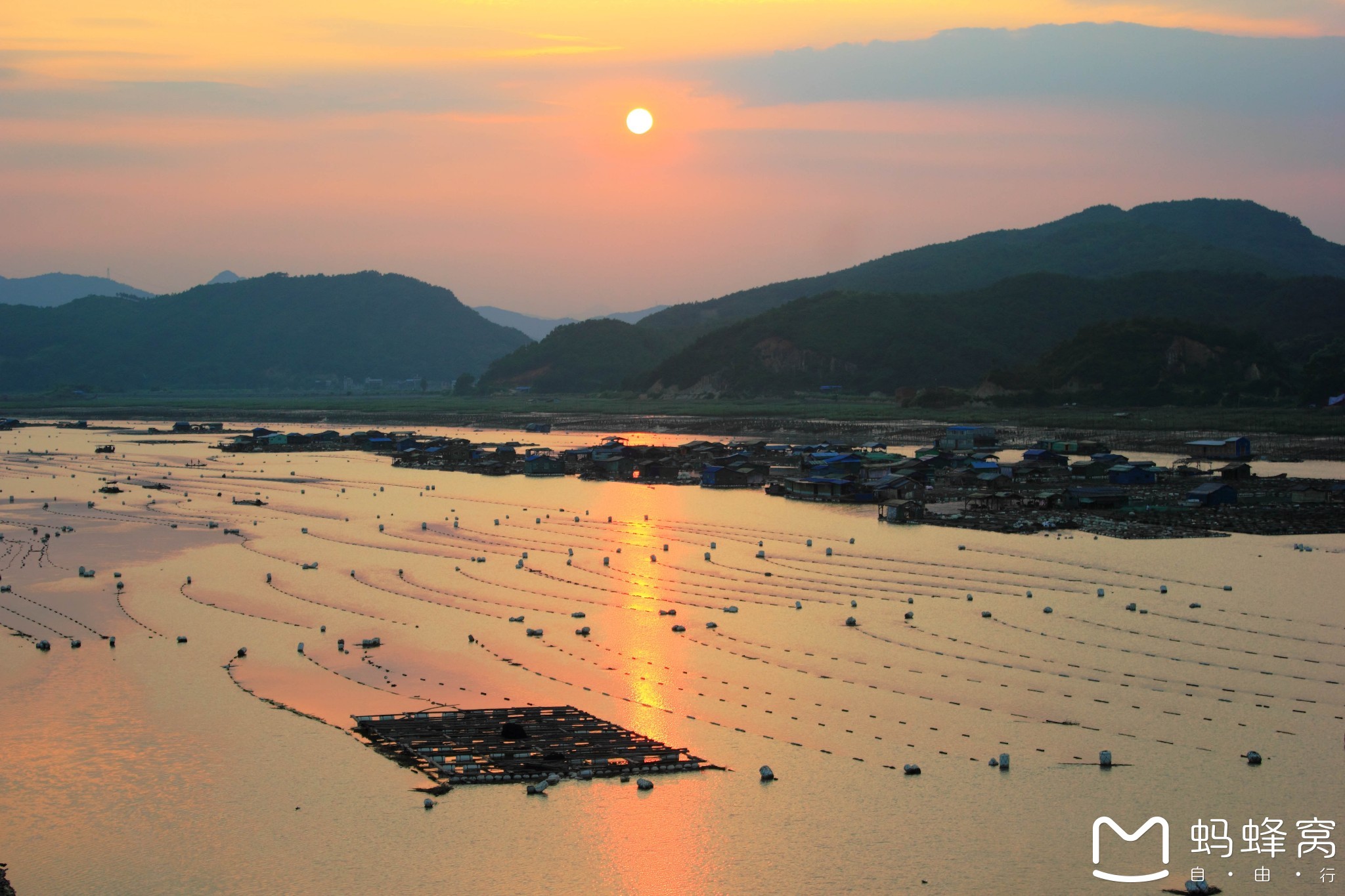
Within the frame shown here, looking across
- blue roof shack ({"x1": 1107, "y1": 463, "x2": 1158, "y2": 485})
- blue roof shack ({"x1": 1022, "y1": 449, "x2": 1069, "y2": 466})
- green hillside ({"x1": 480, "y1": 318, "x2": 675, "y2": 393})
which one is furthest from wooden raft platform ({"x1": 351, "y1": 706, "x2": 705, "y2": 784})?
green hillside ({"x1": 480, "y1": 318, "x2": 675, "y2": 393})

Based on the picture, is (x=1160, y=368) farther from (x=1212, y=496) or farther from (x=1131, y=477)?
(x=1212, y=496)

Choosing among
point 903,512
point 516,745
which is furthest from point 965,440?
point 516,745

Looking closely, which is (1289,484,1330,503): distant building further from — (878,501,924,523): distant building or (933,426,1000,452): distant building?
(933,426,1000,452): distant building

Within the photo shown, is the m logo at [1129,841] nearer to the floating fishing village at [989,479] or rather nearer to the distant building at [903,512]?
the floating fishing village at [989,479]

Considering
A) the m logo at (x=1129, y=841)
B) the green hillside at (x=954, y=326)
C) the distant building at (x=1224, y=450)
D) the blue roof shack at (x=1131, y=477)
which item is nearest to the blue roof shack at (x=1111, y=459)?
the blue roof shack at (x=1131, y=477)

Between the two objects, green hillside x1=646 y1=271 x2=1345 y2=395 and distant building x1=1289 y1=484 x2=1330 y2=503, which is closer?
distant building x1=1289 y1=484 x2=1330 y2=503

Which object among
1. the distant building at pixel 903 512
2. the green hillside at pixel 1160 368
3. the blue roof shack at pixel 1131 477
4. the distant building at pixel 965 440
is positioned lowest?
the distant building at pixel 903 512
